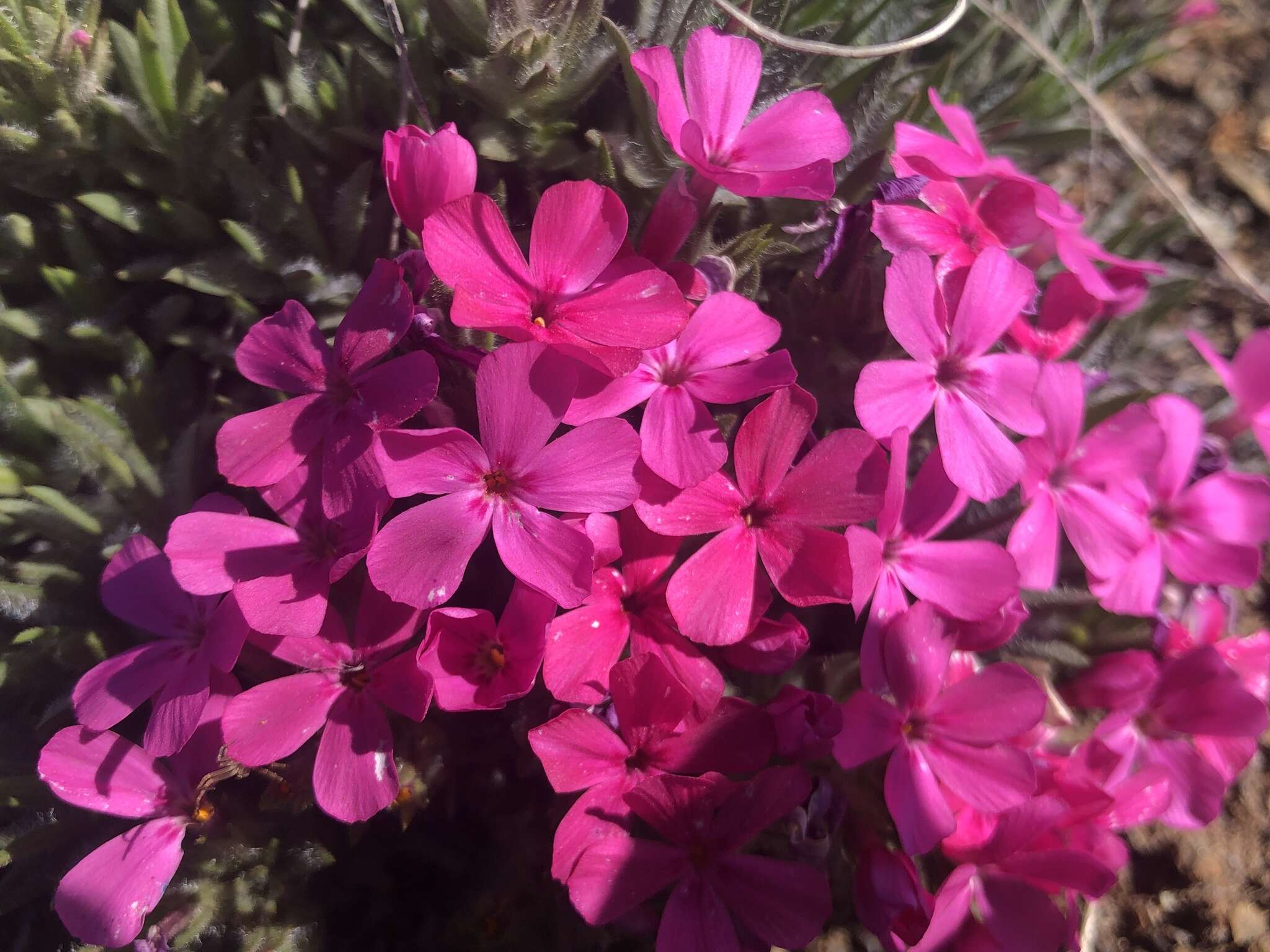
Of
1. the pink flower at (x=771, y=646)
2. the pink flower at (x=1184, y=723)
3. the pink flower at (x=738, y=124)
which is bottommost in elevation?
the pink flower at (x=1184, y=723)

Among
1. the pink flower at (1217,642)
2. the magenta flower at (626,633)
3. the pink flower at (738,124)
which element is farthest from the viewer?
the pink flower at (1217,642)

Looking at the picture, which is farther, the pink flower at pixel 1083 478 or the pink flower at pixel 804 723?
the pink flower at pixel 1083 478

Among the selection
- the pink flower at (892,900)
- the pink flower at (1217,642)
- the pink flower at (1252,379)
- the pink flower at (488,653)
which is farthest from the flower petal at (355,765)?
the pink flower at (1252,379)

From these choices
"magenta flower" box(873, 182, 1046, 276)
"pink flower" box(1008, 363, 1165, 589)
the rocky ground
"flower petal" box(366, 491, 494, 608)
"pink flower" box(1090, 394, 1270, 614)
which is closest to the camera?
"flower petal" box(366, 491, 494, 608)

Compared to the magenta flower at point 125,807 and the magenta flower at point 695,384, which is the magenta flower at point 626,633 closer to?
A: the magenta flower at point 695,384

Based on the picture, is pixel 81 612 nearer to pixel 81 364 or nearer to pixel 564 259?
pixel 81 364

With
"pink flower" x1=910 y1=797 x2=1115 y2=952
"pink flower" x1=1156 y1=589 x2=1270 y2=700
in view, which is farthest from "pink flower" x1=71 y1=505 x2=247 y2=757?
"pink flower" x1=1156 y1=589 x2=1270 y2=700

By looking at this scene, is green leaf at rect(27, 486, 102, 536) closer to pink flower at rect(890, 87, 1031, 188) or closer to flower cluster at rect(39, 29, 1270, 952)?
flower cluster at rect(39, 29, 1270, 952)
